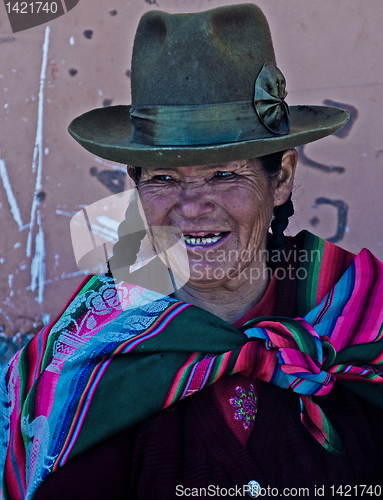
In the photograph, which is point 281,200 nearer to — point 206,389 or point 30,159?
point 206,389

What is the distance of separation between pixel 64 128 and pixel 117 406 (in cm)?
221

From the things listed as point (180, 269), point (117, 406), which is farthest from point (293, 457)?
point (180, 269)

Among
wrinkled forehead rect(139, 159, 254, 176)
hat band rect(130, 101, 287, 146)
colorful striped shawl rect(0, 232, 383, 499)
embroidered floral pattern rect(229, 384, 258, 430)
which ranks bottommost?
embroidered floral pattern rect(229, 384, 258, 430)

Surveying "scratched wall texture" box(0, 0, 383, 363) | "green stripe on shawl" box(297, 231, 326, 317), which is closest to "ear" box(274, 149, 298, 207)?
"green stripe on shawl" box(297, 231, 326, 317)

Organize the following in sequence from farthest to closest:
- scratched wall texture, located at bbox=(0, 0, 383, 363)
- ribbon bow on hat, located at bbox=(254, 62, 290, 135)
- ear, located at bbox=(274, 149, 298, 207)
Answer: scratched wall texture, located at bbox=(0, 0, 383, 363) < ear, located at bbox=(274, 149, 298, 207) < ribbon bow on hat, located at bbox=(254, 62, 290, 135)

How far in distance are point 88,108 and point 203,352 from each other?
2109 millimetres

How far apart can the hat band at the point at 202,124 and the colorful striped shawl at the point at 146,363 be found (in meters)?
0.68

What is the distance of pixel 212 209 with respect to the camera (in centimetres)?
213

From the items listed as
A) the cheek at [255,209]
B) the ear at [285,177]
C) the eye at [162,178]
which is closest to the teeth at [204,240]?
the cheek at [255,209]

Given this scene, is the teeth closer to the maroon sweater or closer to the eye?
the eye

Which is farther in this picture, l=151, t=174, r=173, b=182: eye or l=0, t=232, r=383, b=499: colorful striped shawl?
l=151, t=174, r=173, b=182: eye

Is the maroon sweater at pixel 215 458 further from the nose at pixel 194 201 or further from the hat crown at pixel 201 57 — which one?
the hat crown at pixel 201 57

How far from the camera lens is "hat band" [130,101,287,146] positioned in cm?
196

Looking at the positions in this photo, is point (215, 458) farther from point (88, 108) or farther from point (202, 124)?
point (88, 108)
